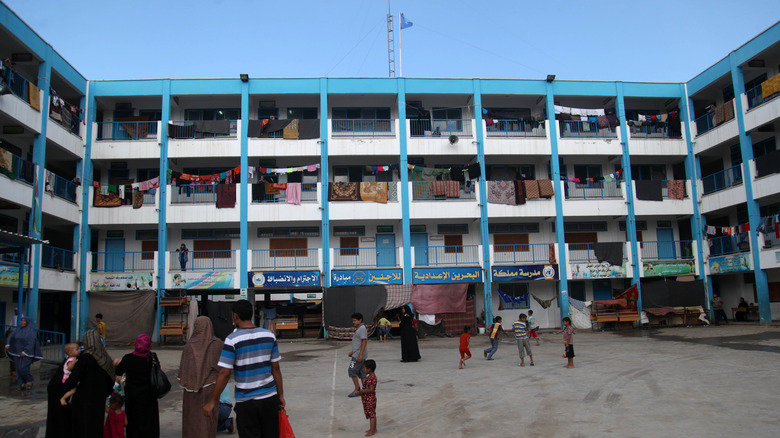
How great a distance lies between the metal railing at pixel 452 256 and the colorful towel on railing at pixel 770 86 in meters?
14.3

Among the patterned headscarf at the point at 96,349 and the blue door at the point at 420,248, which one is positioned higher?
the blue door at the point at 420,248

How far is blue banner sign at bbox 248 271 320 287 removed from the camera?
25.9 metres

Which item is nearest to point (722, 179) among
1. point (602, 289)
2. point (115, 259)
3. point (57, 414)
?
point (602, 289)

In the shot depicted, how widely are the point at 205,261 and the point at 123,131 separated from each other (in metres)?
7.43

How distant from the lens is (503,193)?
27.7 metres

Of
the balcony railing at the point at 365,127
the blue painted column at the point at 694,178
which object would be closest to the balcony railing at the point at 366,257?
the balcony railing at the point at 365,127

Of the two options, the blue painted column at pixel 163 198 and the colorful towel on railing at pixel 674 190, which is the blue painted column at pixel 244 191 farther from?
the colorful towel on railing at pixel 674 190

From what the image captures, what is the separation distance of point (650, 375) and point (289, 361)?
32.9 feet

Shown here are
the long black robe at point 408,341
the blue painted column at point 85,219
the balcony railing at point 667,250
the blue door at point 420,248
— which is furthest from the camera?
the balcony railing at point 667,250

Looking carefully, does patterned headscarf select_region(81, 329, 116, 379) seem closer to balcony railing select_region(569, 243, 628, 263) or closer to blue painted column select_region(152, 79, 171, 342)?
blue painted column select_region(152, 79, 171, 342)

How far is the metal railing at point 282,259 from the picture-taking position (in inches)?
1061

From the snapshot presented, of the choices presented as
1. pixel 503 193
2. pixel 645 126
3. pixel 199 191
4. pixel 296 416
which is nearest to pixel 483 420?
pixel 296 416

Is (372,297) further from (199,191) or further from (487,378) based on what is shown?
(487,378)

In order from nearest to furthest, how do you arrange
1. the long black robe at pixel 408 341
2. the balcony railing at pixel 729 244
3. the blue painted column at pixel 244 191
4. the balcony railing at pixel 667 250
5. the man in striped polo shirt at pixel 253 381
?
the man in striped polo shirt at pixel 253 381 → the long black robe at pixel 408 341 → the blue painted column at pixel 244 191 → the balcony railing at pixel 729 244 → the balcony railing at pixel 667 250
